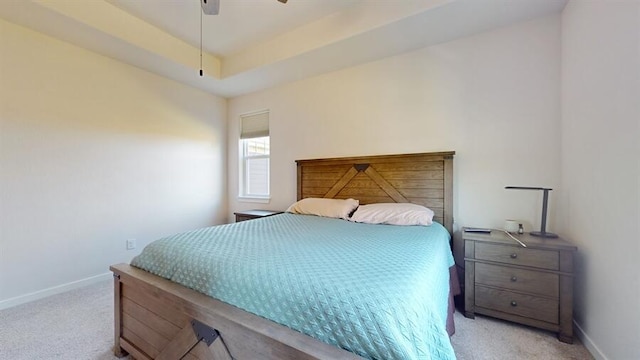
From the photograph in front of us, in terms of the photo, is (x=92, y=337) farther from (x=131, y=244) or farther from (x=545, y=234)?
(x=545, y=234)

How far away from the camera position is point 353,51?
283 cm

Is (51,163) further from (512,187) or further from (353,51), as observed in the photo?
(512,187)

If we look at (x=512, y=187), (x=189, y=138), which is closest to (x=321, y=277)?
(x=512, y=187)

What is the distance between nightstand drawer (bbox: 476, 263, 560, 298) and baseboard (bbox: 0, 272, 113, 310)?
378 cm

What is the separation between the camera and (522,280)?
75.8 inches

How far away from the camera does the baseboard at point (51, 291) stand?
2286mm

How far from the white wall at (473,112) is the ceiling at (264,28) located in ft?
0.59

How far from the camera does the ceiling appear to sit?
221 cm

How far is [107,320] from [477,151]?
3.53 metres

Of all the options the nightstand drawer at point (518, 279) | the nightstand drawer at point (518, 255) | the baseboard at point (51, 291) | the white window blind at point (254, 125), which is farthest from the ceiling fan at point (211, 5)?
the baseboard at point (51, 291)

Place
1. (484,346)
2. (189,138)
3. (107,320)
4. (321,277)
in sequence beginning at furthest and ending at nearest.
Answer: (189,138) < (107,320) < (484,346) < (321,277)

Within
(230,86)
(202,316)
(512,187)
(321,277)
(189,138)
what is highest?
(230,86)

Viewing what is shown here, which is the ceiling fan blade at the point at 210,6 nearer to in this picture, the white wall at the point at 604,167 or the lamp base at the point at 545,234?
the white wall at the point at 604,167

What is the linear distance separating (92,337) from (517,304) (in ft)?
10.1
